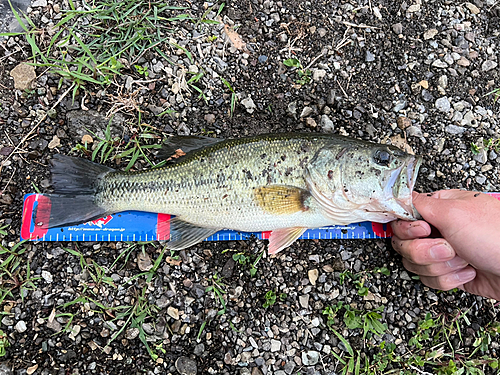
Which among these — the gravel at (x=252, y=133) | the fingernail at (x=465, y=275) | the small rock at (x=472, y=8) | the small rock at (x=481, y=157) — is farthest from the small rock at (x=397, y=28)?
the fingernail at (x=465, y=275)

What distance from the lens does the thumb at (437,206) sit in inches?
121

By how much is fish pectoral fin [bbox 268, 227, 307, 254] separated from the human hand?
95 centimetres

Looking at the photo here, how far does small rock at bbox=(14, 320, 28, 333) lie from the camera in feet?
11.1

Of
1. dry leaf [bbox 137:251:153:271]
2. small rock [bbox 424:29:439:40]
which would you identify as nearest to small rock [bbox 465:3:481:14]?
small rock [bbox 424:29:439:40]

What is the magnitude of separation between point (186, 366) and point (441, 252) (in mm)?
2589

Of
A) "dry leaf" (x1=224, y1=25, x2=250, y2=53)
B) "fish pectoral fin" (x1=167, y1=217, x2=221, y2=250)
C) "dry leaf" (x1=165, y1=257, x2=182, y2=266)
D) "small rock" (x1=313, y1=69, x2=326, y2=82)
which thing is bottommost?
"dry leaf" (x1=165, y1=257, x2=182, y2=266)

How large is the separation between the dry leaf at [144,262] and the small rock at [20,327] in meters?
1.20

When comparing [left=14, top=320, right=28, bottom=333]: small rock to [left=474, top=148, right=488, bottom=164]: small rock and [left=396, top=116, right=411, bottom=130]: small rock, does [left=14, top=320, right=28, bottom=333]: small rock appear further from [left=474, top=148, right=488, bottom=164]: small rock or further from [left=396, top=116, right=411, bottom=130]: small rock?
[left=474, top=148, right=488, bottom=164]: small rock

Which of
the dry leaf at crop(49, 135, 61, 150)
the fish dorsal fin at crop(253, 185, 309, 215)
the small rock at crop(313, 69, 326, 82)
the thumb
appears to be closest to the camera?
the thumb

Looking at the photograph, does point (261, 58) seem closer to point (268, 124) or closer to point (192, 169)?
point (268, 124)

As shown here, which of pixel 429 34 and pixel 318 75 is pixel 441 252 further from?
pixel 429 34

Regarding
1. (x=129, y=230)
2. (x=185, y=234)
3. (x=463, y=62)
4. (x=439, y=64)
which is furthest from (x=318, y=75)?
(x=129, y=230)

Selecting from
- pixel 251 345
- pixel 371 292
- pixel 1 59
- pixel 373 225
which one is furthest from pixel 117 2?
pixel 371 292

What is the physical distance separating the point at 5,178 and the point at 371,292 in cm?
399
